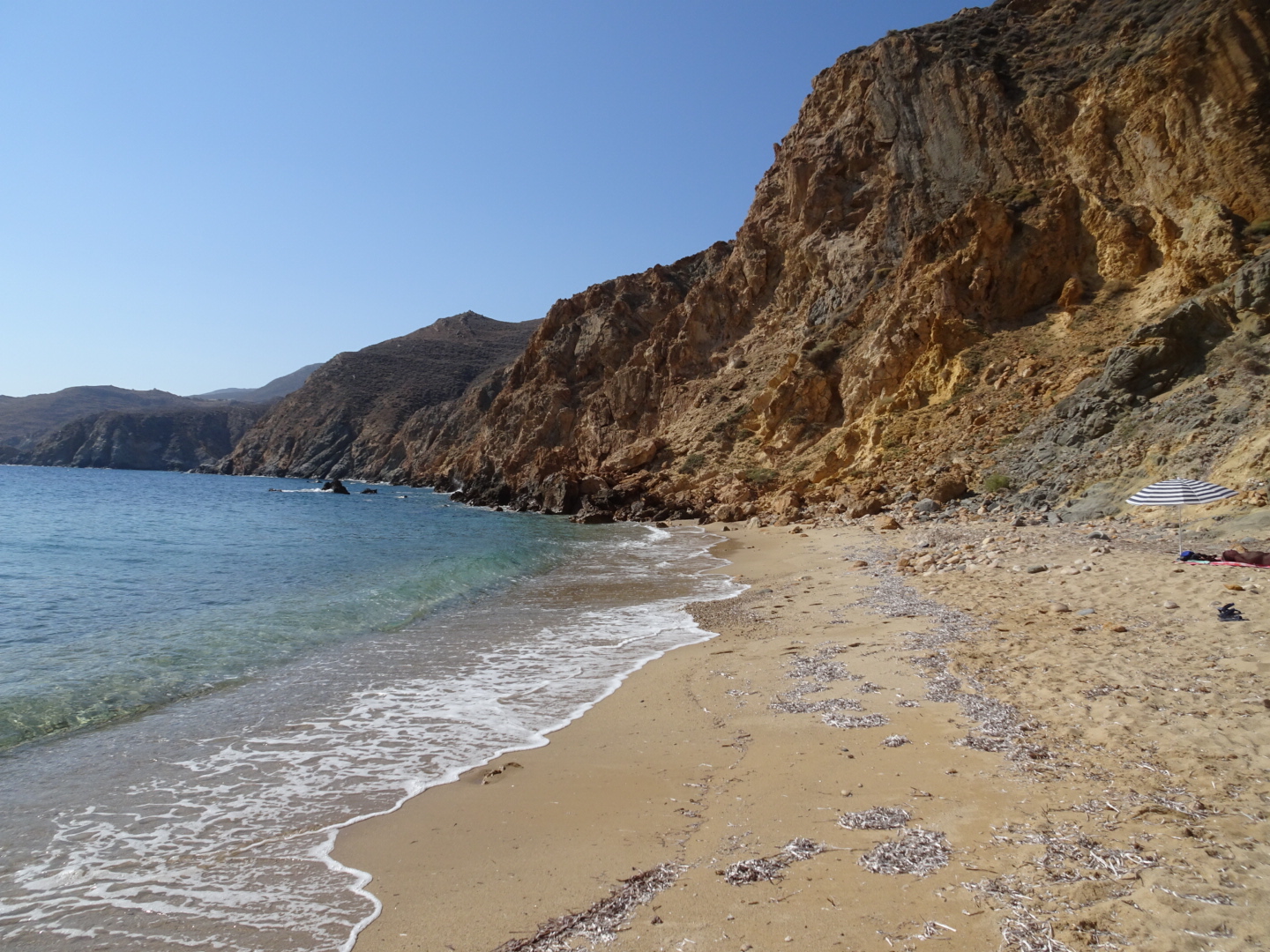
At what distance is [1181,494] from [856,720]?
8.34 m

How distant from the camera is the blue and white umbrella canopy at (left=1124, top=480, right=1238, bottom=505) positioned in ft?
34.3

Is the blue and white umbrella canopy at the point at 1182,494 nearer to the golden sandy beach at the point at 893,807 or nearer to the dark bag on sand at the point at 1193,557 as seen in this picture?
the dark bag on sand at the point at 1193,557

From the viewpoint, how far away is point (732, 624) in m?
10.4

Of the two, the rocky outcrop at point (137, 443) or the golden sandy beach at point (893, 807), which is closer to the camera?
the golden sandy beach at point (893, 807)

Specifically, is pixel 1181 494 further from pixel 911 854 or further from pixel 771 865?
pixel 771 865

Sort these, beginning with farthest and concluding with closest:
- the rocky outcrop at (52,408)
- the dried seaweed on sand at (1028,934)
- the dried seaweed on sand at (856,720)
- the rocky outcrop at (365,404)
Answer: the rocky outcrop at (52,408) → the rocky outcrop at (365,404) → the dried seaweed on sand at (856,720) → the dried seaweed on sand at (1028,934)

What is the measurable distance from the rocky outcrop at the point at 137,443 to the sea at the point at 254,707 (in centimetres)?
12193

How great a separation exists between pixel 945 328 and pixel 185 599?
87.4 ft

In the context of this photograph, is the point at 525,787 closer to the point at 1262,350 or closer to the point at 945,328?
the point at 1262,350

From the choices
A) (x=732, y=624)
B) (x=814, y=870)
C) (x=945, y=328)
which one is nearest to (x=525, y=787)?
(x=814, y=870)

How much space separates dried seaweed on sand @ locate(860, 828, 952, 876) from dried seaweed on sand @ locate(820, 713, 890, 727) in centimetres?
188

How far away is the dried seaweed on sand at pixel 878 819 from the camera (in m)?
3.81

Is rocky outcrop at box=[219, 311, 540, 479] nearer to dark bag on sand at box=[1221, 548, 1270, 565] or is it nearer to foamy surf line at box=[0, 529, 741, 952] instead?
foamy surf line at box=[0, 529, 741, 952]

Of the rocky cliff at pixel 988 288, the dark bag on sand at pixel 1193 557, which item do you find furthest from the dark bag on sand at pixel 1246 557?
the rocky cliff at pixel 988 288
